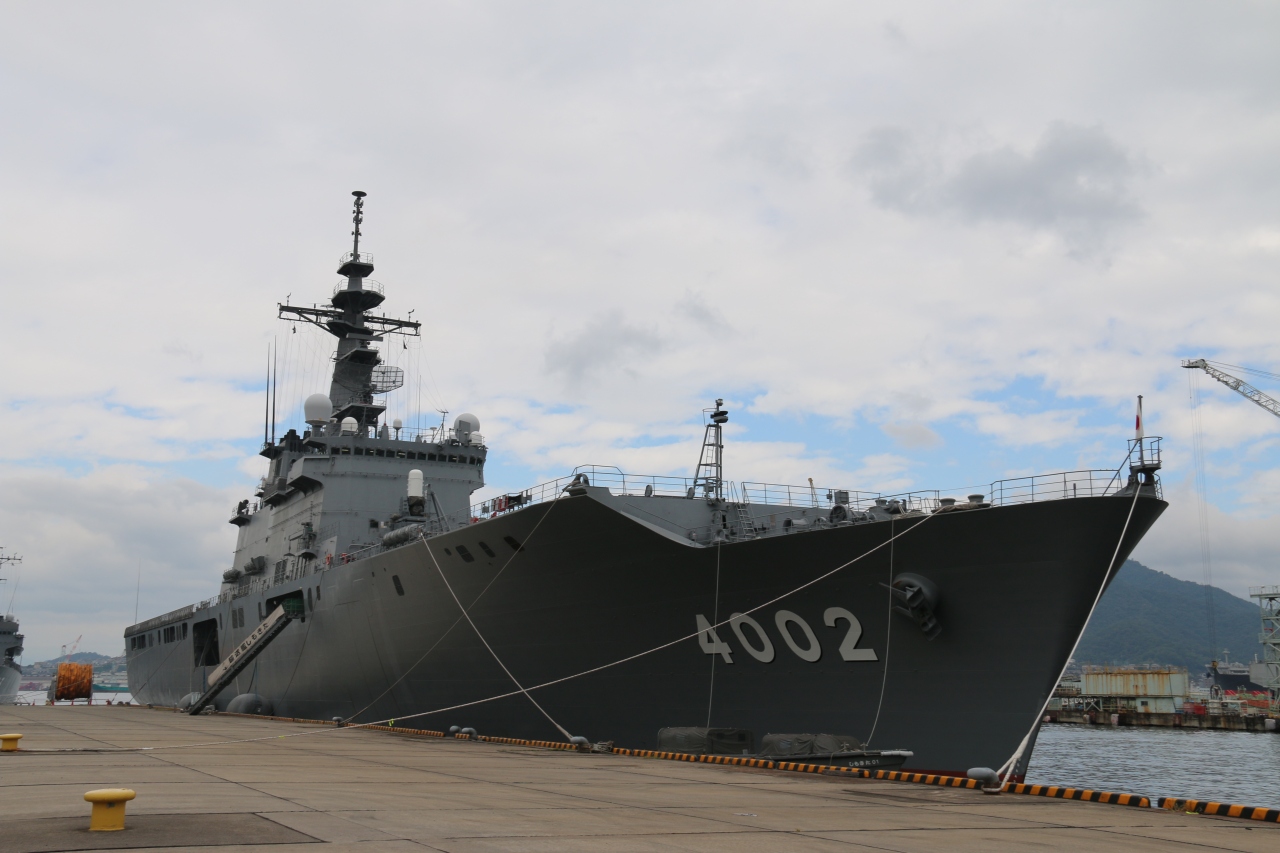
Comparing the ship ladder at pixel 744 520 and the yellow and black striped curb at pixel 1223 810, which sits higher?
the ship ladder at pixel 744 520

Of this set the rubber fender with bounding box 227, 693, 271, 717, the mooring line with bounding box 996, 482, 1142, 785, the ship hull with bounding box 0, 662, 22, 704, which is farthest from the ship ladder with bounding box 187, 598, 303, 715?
the ship hull with bounding box 0, 662, 22, 704

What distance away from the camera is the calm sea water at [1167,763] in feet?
72.9

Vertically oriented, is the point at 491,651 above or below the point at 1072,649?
below

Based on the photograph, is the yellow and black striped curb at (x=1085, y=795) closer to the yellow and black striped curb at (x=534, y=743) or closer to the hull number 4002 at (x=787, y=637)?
the hull number 4002 at (x=787, y=637)

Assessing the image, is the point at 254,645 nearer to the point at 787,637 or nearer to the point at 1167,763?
the point at 787,637

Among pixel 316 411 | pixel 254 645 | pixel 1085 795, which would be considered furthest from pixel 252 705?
pixel 1085 795

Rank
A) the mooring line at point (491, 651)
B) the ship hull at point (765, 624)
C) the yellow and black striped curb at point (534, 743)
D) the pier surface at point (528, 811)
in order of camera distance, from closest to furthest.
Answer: the pier surface at point (528, 811) < the ship hull at point (765, 624) < the yellow and black striped curb at point (534, 743) < the mooring line at point (491, 651)

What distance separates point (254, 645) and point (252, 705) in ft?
9.39

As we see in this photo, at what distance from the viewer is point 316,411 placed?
95.8 feet

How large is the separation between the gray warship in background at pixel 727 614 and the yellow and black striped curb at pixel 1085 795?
2.28 m

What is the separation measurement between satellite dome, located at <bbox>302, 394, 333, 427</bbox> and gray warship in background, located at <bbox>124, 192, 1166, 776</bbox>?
5.54m

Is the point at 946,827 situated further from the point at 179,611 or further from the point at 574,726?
the point at 179,611

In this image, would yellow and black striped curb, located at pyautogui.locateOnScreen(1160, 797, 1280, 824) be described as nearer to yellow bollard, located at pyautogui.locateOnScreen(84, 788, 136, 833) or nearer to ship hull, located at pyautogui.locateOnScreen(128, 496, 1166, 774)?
ship hull, located at pyautogui.locateOnScreen(128, 496, 1166, 774)

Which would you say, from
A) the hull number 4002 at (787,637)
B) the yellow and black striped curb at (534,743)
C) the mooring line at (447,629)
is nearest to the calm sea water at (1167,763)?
the hull number 4002 at (787,637)
